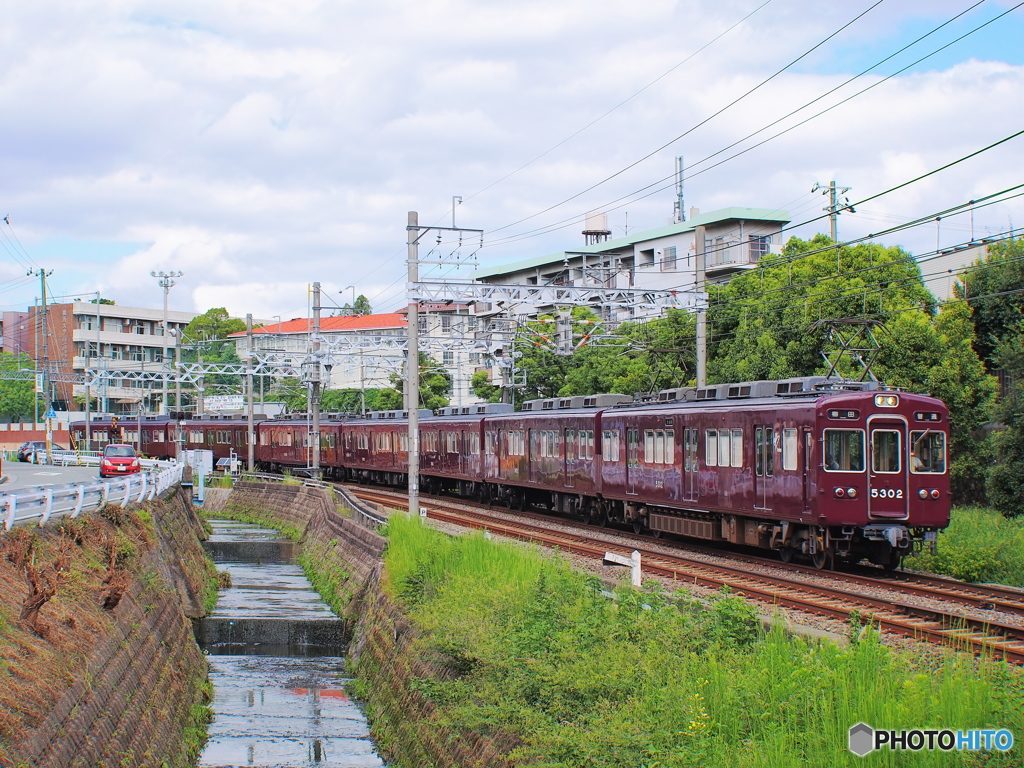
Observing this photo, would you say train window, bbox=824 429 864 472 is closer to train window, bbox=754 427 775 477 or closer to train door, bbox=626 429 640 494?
train window, bbox=754 427 775 477

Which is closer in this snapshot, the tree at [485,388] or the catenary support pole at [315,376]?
the catenary support pole at [315,376]

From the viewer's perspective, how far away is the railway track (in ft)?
35.7

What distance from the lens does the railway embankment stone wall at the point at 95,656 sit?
9094 mm

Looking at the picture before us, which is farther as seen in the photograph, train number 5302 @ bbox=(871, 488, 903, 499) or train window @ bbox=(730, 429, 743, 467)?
train window @ bbox=(730, 429, 743, 467)

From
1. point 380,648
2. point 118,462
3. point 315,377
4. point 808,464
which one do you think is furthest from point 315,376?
point 808,464

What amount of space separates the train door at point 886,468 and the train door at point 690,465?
424 centimetres

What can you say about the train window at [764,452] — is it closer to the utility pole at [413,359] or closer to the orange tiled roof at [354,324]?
the utility pole at [413,359]


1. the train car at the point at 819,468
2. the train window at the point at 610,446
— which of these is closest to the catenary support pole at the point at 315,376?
the train window at the point at 610,446

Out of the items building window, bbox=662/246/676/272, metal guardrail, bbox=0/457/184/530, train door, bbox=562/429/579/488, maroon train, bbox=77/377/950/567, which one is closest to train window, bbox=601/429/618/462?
maroon train, bbox=77/377/950/567

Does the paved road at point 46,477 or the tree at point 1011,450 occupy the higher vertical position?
the tree at point 1011,450

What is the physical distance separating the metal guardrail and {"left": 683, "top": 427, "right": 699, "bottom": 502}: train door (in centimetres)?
1069

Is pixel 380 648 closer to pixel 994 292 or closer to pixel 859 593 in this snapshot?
pixel 859 593

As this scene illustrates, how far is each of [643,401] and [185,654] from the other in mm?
11804

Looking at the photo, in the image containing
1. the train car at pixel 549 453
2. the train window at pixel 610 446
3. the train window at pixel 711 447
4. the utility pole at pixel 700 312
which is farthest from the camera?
the train car at pixel 549 453
